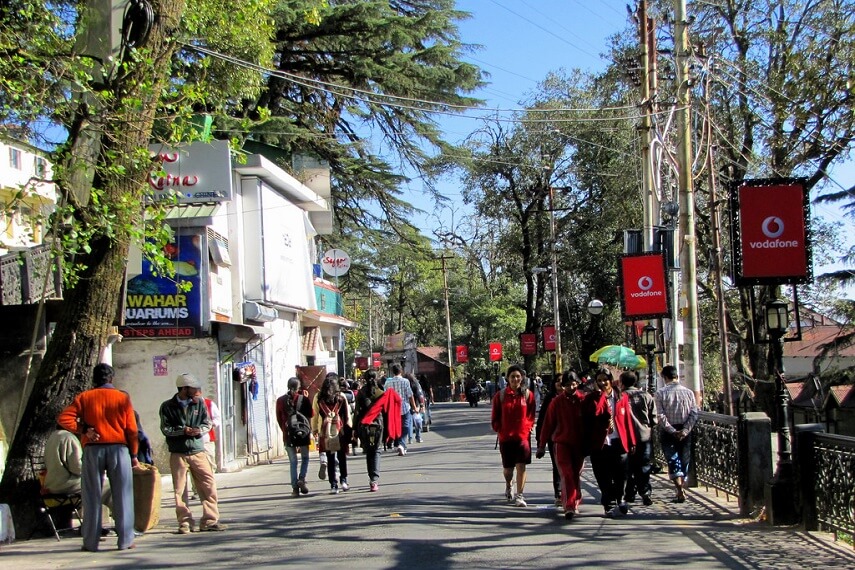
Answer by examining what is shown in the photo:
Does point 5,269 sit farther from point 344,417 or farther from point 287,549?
point 287,549

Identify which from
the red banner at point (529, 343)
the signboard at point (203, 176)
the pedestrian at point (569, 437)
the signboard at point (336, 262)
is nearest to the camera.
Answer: the pedestrian at point (569, 437)

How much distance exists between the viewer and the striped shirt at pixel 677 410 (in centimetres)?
1240

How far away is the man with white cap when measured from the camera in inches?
422

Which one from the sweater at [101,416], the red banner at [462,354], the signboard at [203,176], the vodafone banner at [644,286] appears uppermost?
the signboard at [203,176]

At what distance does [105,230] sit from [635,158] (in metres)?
24.4

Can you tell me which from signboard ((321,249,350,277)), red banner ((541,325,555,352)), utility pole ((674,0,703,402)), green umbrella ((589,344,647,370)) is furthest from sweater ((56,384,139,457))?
red banner ((541,325,555,352))

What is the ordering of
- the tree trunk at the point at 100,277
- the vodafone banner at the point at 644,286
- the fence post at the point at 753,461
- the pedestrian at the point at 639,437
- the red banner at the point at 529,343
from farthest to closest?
the red banner at the point at 529,343
the vodafone banner at the point at 644,286
the pedestrian at the point at 639,437
the fence post at the point at 753,461
the tree trunk at the point at 100,277

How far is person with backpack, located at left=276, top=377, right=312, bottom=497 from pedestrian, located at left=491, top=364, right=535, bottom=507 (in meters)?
3.36

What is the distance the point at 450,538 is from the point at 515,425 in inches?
106

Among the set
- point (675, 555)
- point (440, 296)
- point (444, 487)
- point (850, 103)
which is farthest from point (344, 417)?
point (440, 296)

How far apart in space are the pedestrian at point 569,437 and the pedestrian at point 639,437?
1116mm

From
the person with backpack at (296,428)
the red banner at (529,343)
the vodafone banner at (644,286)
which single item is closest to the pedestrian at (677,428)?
the person with backpack at (296,428)

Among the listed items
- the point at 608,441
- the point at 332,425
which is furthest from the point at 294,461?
the point at 608,441

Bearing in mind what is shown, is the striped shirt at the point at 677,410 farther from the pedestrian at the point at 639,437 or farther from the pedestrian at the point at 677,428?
the pedestrian at the point at 639,437
